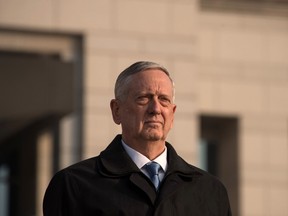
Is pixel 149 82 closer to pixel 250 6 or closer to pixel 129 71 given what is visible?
pixel 129 71

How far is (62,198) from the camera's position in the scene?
14.7ft

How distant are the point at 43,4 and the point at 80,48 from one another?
1135 millimetres

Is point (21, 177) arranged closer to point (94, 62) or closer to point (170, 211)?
point (94, 62)

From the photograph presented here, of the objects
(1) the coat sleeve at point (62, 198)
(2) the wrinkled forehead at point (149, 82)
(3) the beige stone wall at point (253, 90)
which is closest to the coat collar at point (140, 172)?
(1) the coat sleeve at point (62, 198)

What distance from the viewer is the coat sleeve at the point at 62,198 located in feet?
14.6

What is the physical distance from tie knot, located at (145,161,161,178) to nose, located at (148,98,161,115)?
0.21 m

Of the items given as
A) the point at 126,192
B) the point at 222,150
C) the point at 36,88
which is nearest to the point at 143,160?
the point at 126,192

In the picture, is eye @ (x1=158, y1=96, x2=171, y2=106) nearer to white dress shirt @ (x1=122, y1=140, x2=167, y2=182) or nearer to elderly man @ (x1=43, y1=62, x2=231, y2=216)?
elderly man @ (x1=43, y1=62, x2=231, y2=216)

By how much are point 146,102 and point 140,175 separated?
31 centimetres

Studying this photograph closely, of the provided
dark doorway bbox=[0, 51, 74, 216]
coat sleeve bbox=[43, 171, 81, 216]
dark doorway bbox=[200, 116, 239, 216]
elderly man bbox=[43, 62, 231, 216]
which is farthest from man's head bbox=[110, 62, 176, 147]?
dark doorway bbox=[200, 116, 239, 216]

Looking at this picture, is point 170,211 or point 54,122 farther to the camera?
point 54,122

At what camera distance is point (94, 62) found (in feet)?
61.3

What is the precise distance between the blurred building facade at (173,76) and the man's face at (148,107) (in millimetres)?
13577

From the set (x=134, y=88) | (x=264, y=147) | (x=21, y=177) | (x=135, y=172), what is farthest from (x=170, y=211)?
(x=21, y=177)
